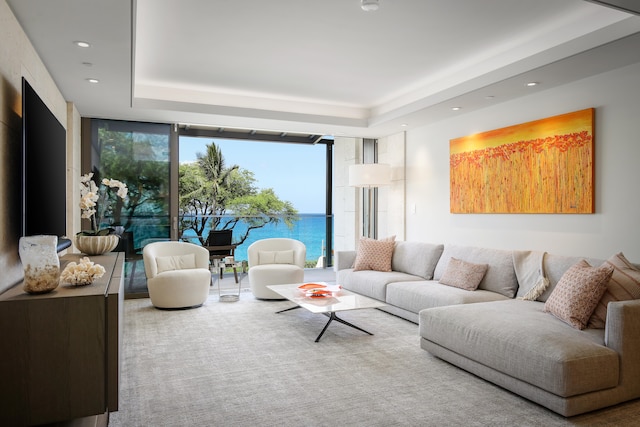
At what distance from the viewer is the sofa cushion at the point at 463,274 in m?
4.47

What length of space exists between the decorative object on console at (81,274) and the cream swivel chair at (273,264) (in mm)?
3447

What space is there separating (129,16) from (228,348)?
258 cm

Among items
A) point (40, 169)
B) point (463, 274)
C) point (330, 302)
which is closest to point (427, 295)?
point (463, 274)

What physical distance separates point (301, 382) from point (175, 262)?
3.11 metres

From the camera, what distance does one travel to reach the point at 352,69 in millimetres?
4887

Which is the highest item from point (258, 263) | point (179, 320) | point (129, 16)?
point (129, 16)

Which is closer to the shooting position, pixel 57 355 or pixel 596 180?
pixel 57 355

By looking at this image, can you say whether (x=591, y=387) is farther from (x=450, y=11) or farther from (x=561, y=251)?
(x=450, y=11)

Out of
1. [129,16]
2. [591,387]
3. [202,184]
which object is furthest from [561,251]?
[202,184]

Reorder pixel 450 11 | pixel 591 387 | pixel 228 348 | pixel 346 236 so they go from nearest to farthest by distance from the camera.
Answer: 1. pixel 591 387
2. pixel 450 11
3. pixel 228 348
4. pixel 346 236

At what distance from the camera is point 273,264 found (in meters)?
6.11

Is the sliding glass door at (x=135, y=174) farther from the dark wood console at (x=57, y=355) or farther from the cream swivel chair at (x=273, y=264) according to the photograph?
the dark wood console at (x=57, y=355)

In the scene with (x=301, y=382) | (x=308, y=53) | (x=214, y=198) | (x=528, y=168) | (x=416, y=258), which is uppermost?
(x=308, y=53)

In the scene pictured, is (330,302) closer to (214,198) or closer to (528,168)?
(528,168)
